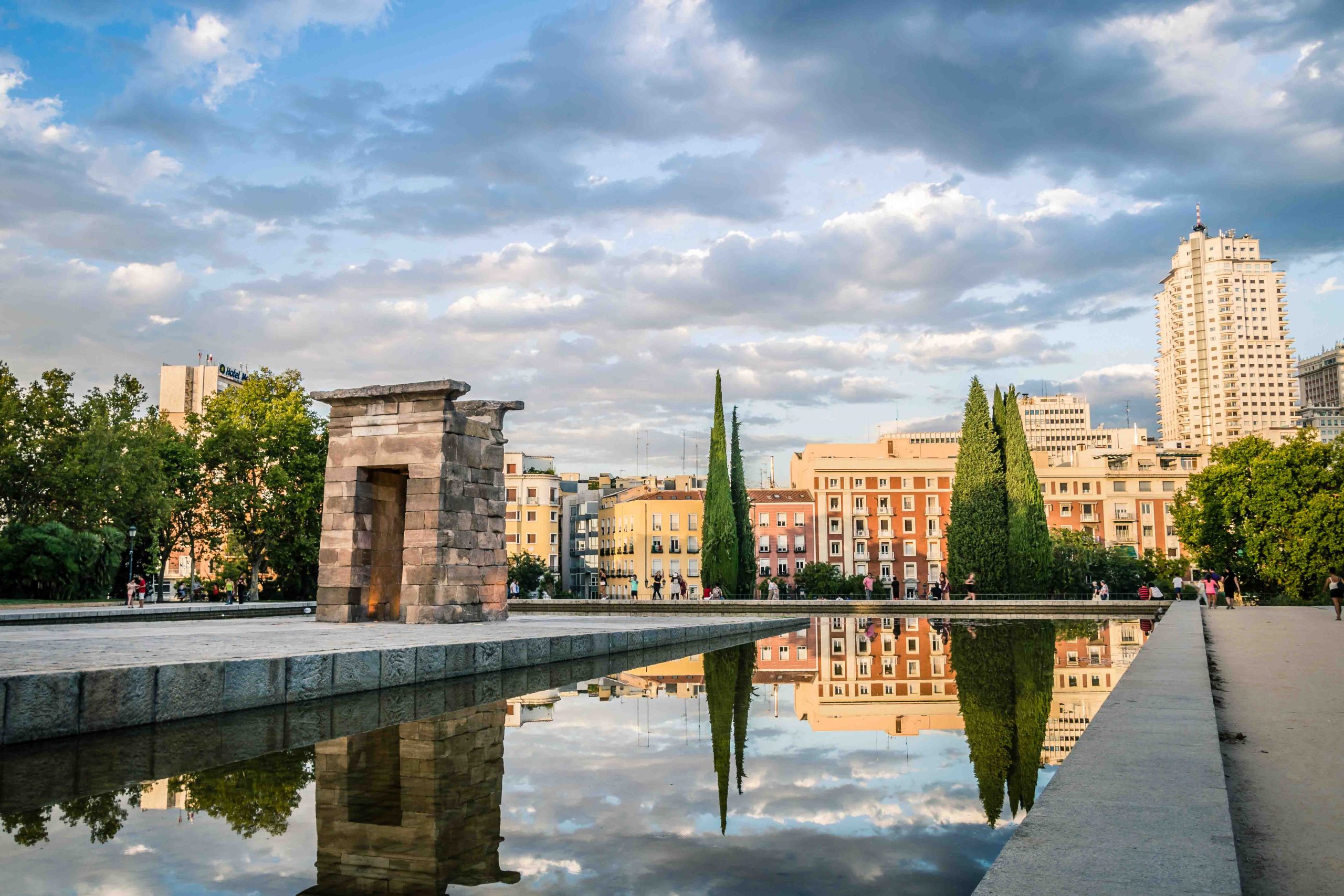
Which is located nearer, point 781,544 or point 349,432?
point 349,432

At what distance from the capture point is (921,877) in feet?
13.1

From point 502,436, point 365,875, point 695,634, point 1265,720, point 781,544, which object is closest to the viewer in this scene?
point 365,875

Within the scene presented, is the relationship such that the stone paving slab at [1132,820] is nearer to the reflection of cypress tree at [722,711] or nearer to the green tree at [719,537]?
the reflection of cypress tree at [722,711]

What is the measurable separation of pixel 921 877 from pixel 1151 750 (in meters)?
1.99

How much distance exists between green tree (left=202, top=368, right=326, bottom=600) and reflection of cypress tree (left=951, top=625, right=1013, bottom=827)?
38121mm

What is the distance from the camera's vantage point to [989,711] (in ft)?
28.7

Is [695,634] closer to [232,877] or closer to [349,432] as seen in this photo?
[349,432]

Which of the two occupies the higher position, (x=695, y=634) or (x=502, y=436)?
(x=502, y=436)

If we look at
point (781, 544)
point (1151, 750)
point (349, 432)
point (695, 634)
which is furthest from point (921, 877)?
point (781, 544)

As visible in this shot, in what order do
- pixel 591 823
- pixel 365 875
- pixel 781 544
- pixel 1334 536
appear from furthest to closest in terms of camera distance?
pixel 781 544 < pixel 1334 536 < pixel 591 823 < pixel 365 875

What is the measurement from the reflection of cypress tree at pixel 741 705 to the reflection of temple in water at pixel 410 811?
1.54 m

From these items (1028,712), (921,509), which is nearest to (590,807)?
(1028,712)

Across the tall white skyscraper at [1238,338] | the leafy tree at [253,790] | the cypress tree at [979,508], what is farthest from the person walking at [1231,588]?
the tall white skyscraper at [1238,338]

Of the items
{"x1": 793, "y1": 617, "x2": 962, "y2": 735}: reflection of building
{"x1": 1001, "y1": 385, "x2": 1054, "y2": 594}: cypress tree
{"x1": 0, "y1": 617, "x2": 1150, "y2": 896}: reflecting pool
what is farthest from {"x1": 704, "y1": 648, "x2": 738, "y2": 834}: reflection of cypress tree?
{"x1": 1001, "y1": 385, "x2": 1054, "y2": 594}: cypress tree
